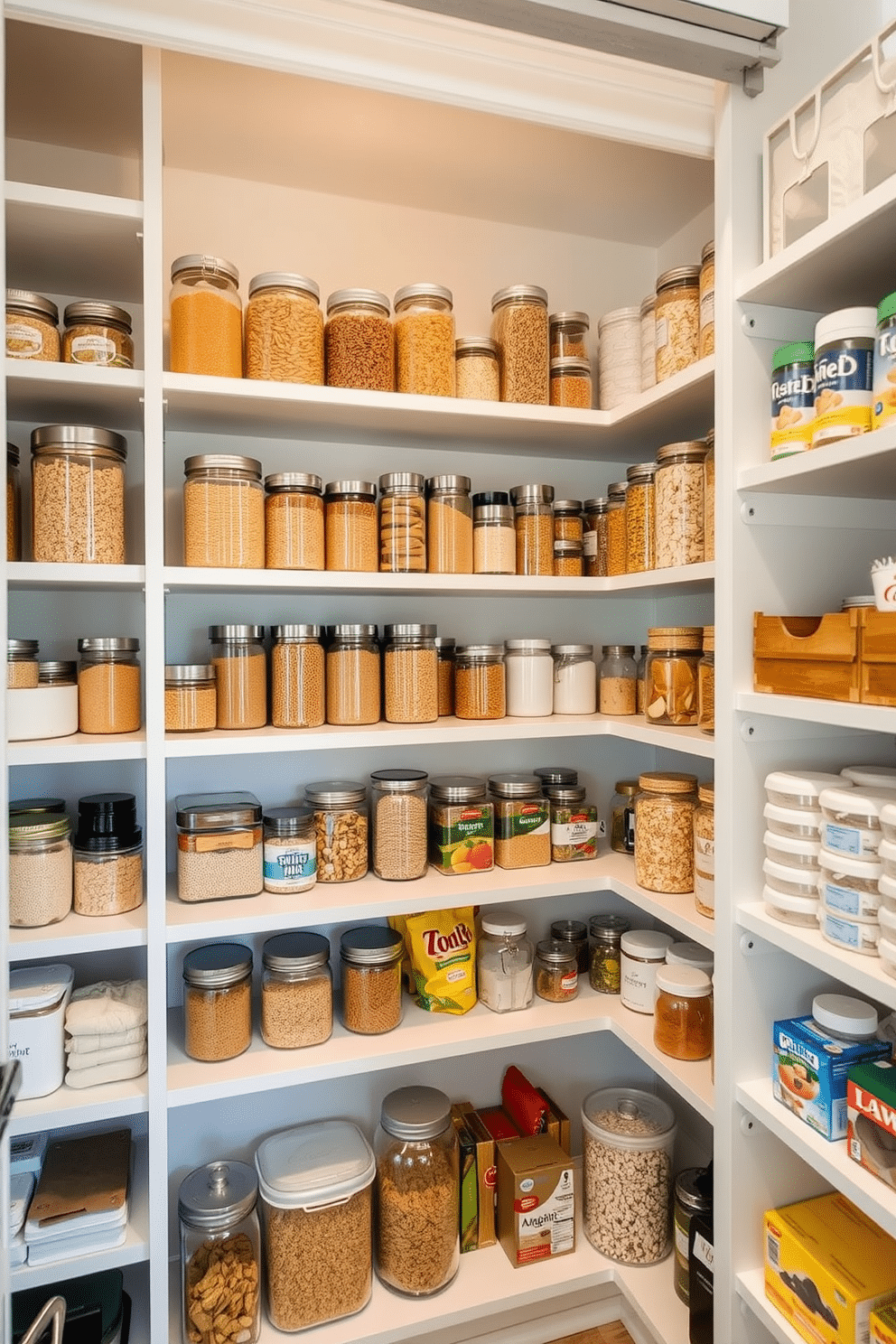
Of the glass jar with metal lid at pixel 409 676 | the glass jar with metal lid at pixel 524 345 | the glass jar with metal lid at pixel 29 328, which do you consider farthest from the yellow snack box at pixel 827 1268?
the glass jar with metal lid at pixel 29 328

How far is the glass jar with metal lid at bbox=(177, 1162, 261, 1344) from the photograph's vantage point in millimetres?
1288

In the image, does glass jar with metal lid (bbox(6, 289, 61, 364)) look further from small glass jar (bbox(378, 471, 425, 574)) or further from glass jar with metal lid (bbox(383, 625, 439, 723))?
glass jar with metal lid (bbox(383, 625, 439, 723))

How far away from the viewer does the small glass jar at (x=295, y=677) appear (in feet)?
4.54

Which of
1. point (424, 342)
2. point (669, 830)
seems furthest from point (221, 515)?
point (669, 830)

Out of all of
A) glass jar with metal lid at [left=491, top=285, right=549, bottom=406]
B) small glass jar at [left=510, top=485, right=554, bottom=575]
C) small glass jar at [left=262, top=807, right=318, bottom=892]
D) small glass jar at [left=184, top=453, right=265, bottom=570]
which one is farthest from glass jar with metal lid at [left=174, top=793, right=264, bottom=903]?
glass jar with metal lid at [left=491, top=285, right=549, bottom=406]

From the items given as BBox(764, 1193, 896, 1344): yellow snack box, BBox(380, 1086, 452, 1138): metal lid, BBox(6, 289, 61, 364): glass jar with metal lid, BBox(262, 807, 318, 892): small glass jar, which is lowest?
BBox(380, 1086, 452, 1138): metal lid

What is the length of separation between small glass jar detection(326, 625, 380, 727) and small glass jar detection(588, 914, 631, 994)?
26.8 inches

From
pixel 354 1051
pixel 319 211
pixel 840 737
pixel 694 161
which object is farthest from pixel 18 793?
pixel 694 161

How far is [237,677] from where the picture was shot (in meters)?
1.36

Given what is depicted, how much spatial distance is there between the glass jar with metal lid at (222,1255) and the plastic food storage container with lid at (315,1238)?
0.11ft

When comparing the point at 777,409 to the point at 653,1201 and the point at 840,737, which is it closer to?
the point at 840,737

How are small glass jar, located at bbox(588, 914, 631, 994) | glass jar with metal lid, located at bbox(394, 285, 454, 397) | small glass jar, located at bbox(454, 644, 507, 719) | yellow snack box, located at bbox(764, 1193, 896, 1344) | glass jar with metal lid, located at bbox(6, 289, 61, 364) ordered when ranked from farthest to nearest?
small glass jar, located at bbox(588, 914, 631, 994), small glass jar, located at bbox(454, 644, 507, 719), glass jar with metal lid, located at bbox(394, 285, 454, 397), glass jar with metal lid, located at bbox(6, 289, 61, 364), yellow snack box, located at bbox(764, 1193, 896, 1344)

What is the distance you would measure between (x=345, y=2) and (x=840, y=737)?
1192mm

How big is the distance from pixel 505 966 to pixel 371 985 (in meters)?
0.27
